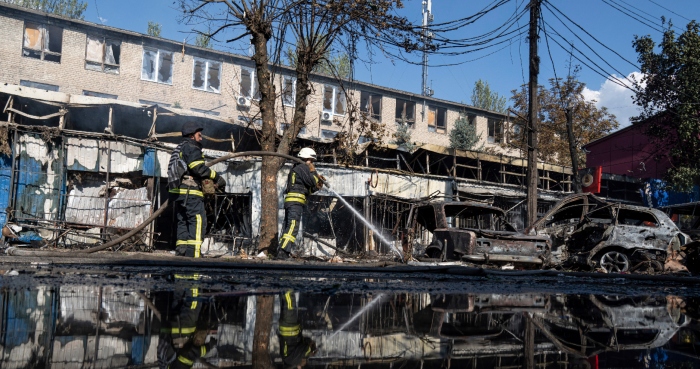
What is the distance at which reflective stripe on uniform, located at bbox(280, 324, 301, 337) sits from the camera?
282 cm

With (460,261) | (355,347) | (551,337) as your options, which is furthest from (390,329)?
(460,261)

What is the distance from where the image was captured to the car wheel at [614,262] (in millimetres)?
12352

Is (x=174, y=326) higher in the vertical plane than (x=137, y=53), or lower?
lower

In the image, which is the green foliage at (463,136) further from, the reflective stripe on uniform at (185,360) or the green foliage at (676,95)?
the reflective stripe on uniform at (185,360)

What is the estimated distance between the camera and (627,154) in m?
33.7

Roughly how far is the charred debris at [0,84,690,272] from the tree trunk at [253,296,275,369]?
8207mm

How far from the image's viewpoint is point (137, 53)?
2641cm

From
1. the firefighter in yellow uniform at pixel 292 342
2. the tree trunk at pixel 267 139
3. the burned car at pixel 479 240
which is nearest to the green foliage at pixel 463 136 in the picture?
the burned car at pixel 479 240

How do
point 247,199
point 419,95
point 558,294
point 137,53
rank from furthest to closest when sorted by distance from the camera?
point 419,95 → point 137,53 → point 247,199 → point 558,294

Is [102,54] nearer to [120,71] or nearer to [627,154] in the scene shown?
[120,71]

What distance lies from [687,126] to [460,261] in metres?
16.7

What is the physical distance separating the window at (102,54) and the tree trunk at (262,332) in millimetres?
24887

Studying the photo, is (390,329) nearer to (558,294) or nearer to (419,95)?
(558,294)

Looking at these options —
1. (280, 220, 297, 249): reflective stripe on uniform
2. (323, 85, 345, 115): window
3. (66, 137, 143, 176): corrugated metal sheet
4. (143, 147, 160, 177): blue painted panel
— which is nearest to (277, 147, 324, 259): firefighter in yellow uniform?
(280, 220, 297, 249): reflective stripe on uniform
